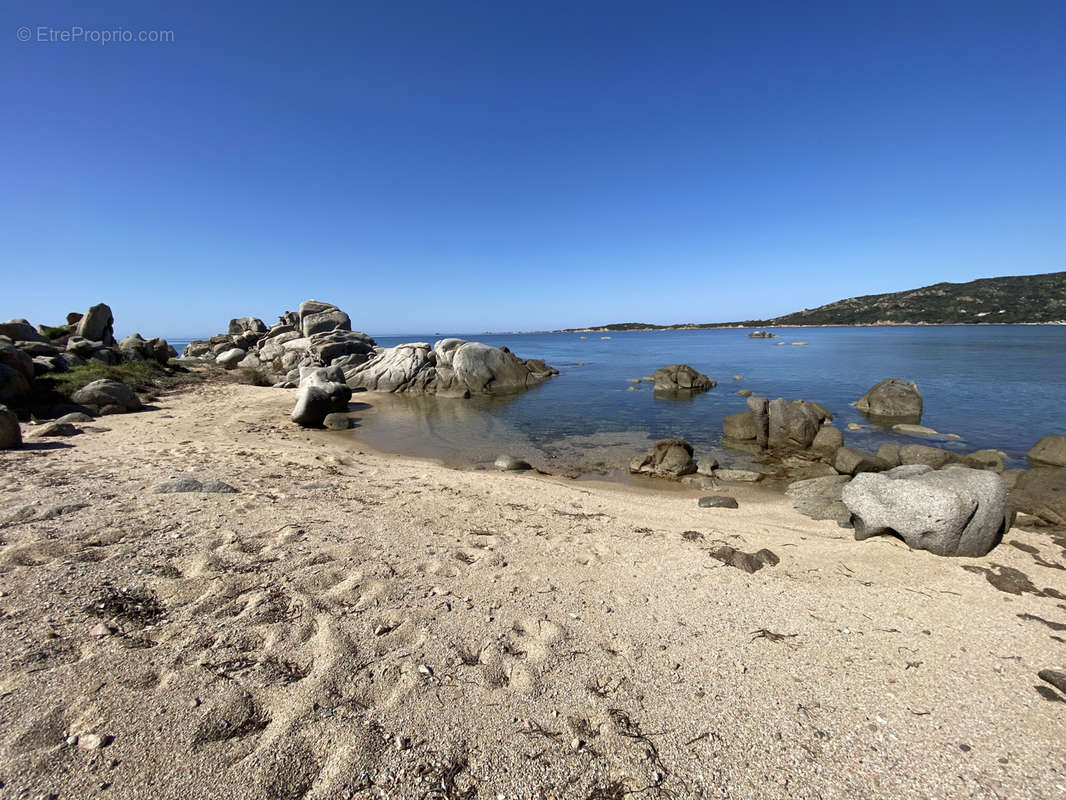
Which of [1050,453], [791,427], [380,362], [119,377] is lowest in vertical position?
[1050,453]

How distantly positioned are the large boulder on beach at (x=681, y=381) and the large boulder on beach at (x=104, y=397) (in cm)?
2579

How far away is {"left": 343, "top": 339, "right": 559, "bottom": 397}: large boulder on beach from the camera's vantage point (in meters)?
28.2

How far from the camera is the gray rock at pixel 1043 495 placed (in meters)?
7.52

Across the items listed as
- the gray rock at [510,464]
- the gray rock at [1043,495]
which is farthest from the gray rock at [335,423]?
the gray rock at [1043,495]

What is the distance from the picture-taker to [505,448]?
49.0 ft

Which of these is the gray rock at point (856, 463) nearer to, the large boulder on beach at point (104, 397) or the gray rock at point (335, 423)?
the gray rock at point (335, 423)

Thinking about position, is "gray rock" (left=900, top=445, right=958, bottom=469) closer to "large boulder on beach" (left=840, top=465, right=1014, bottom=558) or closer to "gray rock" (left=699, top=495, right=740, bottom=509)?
"large boulder on beach" (left=840, top=465, right=1014, bottom=558)

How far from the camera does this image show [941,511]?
625 centimetres

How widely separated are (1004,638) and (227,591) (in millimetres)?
7479

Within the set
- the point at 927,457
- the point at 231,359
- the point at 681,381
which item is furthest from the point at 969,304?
the point at 231,359

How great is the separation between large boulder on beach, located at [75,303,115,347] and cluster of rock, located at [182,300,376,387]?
24.7 feet

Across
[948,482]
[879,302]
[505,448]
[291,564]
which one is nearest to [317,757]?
[291,564]

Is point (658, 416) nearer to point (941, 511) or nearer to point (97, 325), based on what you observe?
point (941, 511)

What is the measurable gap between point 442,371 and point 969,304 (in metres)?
155
